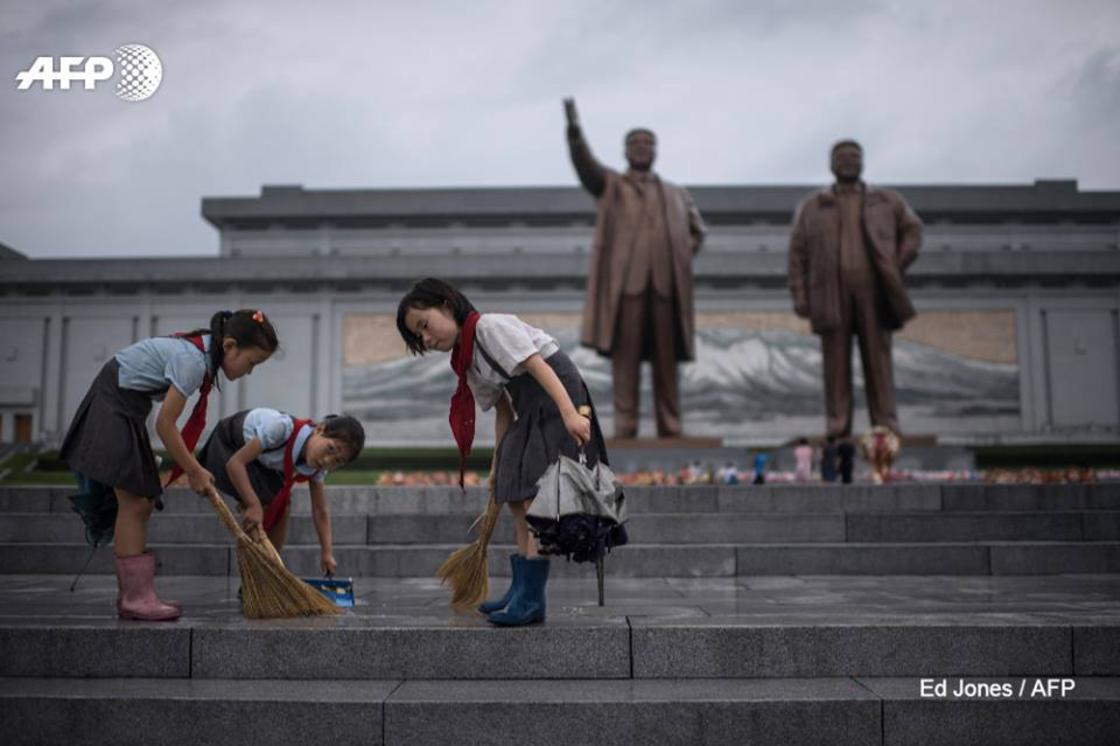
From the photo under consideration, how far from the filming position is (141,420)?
141 inches

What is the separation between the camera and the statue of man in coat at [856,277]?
9.53 metres

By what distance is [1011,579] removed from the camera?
552 cm

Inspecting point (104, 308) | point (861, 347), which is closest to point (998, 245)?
point (861, 347)

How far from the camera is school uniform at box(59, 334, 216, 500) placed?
346 cm

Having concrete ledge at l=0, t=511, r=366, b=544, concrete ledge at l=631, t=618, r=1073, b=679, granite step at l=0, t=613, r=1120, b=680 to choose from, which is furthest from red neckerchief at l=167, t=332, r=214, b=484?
concrete ledge at l=0, t=511, r=366, b=544

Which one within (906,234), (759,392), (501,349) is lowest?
(501,349)

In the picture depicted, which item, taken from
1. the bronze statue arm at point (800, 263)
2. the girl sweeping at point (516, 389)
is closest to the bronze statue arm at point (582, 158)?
the bronze statue arm at point (800, 263)

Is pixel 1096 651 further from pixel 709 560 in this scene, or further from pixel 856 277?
pixel 856 277

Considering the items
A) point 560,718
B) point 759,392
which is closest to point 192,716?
point 560,718

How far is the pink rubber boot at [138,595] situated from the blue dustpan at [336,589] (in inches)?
22.4

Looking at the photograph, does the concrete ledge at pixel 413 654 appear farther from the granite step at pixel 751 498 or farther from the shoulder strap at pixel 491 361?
the granite step at pixel 751 498

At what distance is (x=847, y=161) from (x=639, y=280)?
2.44 metres

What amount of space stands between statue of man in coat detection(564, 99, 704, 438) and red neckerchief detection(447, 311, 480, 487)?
6.06 metres

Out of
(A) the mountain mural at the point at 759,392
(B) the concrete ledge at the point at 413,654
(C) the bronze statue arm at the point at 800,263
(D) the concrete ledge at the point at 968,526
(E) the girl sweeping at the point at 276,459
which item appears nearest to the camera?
(B) the concrete ledge at the point at 413,654
